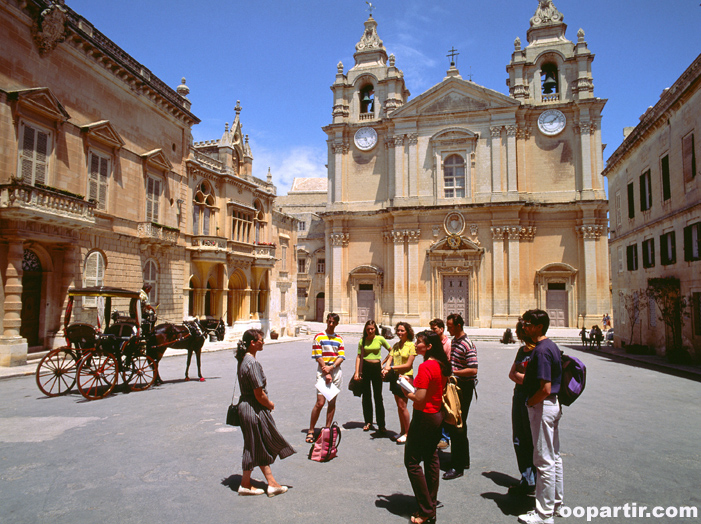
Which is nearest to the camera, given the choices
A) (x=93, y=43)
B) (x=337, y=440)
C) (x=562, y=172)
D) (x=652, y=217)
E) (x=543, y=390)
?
(x=543, y=390)

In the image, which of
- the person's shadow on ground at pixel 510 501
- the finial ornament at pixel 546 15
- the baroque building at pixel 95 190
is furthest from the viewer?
the finial ornament at pixel 546 15

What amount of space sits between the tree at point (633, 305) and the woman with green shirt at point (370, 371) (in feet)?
56.1

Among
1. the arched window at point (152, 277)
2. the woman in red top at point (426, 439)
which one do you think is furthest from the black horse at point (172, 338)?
the arched window at point (152, 277)

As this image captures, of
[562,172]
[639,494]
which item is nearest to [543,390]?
[639,494]

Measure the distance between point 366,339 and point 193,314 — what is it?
18.6m

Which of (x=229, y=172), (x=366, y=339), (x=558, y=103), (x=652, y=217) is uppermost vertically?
(x=558, y=103)

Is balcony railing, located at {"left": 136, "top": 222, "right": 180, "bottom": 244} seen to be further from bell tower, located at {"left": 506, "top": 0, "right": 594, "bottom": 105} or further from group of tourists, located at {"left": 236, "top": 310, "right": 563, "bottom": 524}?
bell tower, located at {"left": 506, "top": 0, "right": 594, "bottom": 105}

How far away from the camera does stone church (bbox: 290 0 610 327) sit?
33.9 m

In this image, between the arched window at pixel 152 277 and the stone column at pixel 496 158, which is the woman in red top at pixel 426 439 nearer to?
the arched window at pixel 152 277

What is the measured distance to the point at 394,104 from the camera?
3809cm

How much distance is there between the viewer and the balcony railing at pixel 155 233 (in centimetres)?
1988

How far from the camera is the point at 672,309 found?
17.4 m

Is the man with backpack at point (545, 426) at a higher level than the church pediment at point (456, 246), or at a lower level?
lower

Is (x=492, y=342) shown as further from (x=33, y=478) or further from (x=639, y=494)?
(x=33, y=478)
